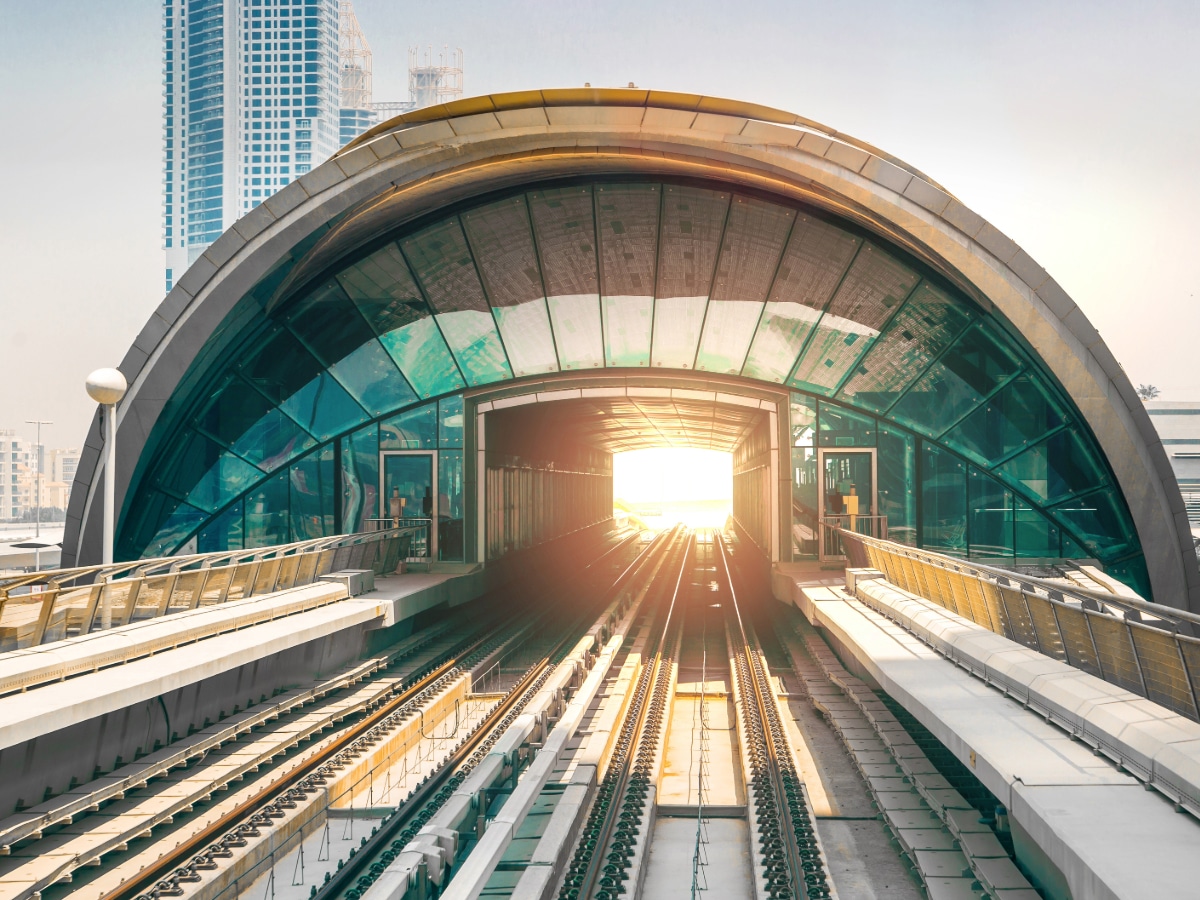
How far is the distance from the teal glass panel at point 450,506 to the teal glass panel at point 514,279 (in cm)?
284

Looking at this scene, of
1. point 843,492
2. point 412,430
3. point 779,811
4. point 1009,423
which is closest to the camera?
point 779,811

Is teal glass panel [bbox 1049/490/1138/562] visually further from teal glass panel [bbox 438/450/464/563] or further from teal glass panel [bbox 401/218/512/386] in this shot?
teal glass panel [bbox 438/450/464/563]

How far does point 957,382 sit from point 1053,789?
18.1m

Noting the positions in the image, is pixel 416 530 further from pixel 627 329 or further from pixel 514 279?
pixel 627 329

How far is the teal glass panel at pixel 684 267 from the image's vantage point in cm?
2361

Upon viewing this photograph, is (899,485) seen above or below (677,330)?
below

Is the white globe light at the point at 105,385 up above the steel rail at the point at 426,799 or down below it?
above

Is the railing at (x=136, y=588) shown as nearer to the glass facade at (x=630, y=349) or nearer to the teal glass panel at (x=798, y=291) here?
the glass facade at (x=630, y=349)

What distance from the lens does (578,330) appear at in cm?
2605

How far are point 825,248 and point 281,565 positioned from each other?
44.9ft

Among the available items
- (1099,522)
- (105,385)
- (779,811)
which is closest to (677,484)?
(1099,522)

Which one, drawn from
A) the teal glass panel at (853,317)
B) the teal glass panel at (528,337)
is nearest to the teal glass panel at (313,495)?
the teal glass panel at (528,337)

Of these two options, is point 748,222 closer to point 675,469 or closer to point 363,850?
point 363,850

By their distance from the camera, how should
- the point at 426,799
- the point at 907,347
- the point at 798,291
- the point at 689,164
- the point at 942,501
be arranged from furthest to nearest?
the point at 942,501 → the point at 798,291 → the point at 907,347 → the point at 689,164 → the point at 426,799
